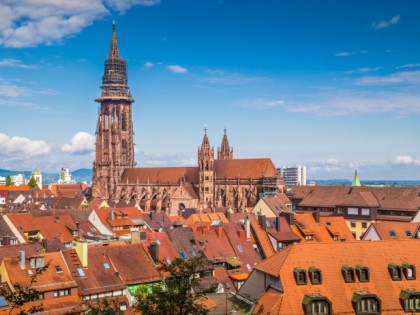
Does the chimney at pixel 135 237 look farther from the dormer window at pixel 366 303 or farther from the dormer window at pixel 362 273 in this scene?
the dormer window at pixel 366 303

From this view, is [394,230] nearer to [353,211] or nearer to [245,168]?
[353,211]

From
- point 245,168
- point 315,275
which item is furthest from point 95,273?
point 245,168

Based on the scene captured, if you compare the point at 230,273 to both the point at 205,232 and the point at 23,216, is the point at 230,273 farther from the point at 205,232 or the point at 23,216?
the point at 23,216

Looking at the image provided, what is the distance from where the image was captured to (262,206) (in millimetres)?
107625

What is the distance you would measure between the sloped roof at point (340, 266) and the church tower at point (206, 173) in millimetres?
127408

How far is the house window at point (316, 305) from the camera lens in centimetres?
3562

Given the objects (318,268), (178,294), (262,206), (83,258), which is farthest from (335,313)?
(262,206)

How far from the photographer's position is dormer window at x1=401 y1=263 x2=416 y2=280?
39688mm

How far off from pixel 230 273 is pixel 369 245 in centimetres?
2265

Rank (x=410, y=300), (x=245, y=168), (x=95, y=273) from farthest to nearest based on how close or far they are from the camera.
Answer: (x=245, y=168) → (x=95, y=273) → (x=410, y=300)

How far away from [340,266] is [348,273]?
2.65 ft

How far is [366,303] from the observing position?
3691cm

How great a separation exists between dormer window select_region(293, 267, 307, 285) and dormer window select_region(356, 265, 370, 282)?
4152mm

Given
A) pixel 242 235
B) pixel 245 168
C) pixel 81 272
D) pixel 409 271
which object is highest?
pixel 245 168
